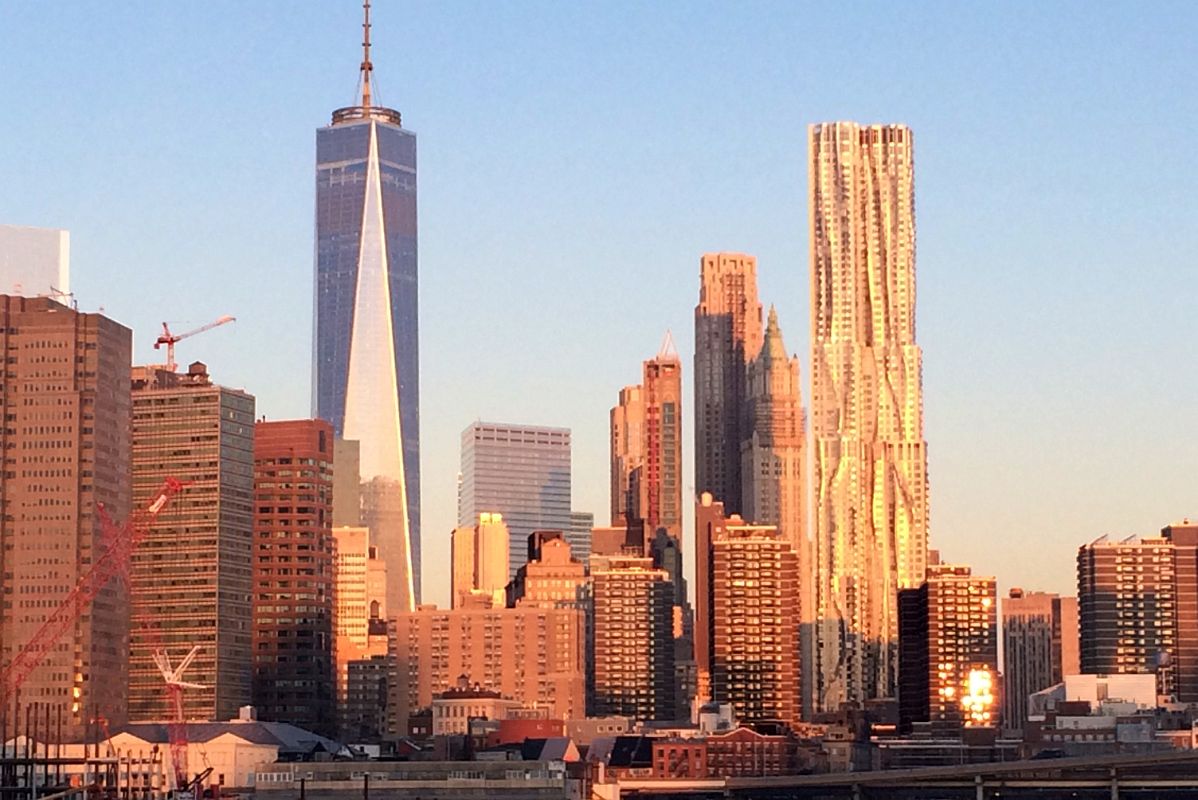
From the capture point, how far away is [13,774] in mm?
199875

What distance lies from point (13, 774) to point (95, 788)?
7.44m

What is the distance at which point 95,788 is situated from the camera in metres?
196
